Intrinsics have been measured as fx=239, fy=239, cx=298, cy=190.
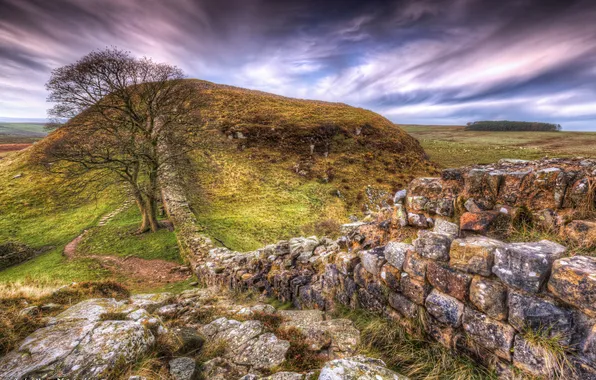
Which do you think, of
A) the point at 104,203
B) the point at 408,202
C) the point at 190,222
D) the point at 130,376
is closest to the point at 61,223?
the point at 104,203

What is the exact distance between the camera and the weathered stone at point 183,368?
3.32m

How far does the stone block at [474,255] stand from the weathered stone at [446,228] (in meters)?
0.59

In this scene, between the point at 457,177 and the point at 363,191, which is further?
the point at 363,191

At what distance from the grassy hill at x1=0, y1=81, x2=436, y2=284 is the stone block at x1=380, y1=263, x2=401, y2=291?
478 inches

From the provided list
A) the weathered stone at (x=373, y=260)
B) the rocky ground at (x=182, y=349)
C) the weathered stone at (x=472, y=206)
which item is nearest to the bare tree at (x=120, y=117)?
the rocky ground at (x=182, y=349)

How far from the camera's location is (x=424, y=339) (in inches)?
148

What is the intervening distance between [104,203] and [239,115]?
72.2 ft

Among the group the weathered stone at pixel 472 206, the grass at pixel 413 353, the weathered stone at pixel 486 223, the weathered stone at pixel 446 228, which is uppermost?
the weathered stone at pixel 472 206

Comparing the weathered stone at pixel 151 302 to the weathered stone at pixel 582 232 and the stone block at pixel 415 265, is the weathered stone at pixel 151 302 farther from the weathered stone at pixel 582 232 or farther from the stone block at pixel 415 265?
the weathered stone at pixel 582 232

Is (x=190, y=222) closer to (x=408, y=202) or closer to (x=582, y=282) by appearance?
(x=408, y=202)

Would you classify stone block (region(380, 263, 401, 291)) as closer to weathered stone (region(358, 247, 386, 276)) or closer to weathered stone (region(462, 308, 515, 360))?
weathered stone (region(358, 247, 386, 276))

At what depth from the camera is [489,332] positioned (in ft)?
10.1

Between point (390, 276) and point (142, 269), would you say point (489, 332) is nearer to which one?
point (390, 276)

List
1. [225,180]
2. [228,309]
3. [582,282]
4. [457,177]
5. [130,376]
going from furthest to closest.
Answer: [225,180] → [228,309] → [457,177] → [130,376] → [582,282]
